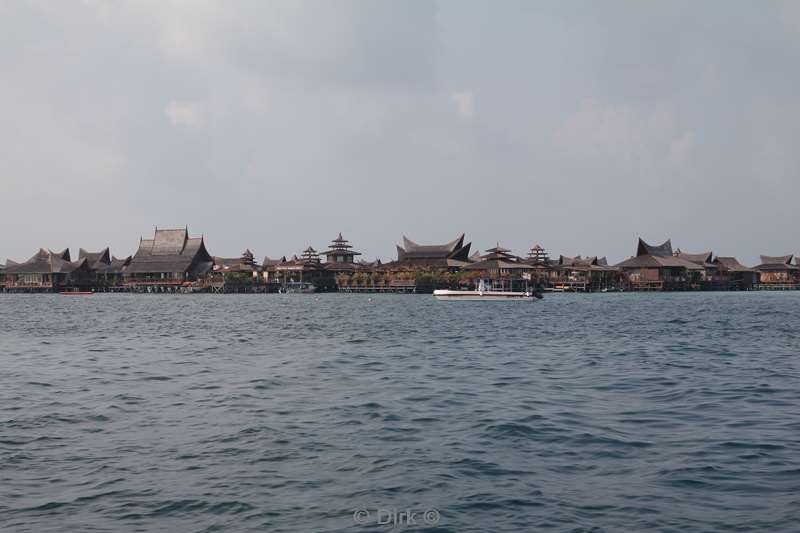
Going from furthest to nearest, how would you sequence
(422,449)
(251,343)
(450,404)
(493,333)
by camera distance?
(493,333) → (251,343) → (450,404) → (422,449)

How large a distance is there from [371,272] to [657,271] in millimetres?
40933

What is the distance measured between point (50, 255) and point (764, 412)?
400 ft

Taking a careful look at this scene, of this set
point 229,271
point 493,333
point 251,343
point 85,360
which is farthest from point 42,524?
point 229,271

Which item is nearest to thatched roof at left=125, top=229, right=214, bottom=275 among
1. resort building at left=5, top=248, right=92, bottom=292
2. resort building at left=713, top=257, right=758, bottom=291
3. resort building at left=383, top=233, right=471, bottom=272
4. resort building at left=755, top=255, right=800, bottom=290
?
resort building at left=5, top=248, right=92, bottom=292

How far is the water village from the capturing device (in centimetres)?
10381

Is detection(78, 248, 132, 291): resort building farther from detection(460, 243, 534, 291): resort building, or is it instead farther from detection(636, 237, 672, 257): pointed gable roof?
detection(636, 237, 672, 257): pointed gable roof

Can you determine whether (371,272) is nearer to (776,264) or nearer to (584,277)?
(584,277)

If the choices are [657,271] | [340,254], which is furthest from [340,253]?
[657,271]

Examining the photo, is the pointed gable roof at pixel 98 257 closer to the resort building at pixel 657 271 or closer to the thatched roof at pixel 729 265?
the resort building at pixel 657 271

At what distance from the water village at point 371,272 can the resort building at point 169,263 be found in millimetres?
156

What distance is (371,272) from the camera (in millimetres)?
109250

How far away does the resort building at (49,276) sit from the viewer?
378 ft

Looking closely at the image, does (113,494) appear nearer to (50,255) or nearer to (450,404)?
(450,404)

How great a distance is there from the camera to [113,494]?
802 centimetres
